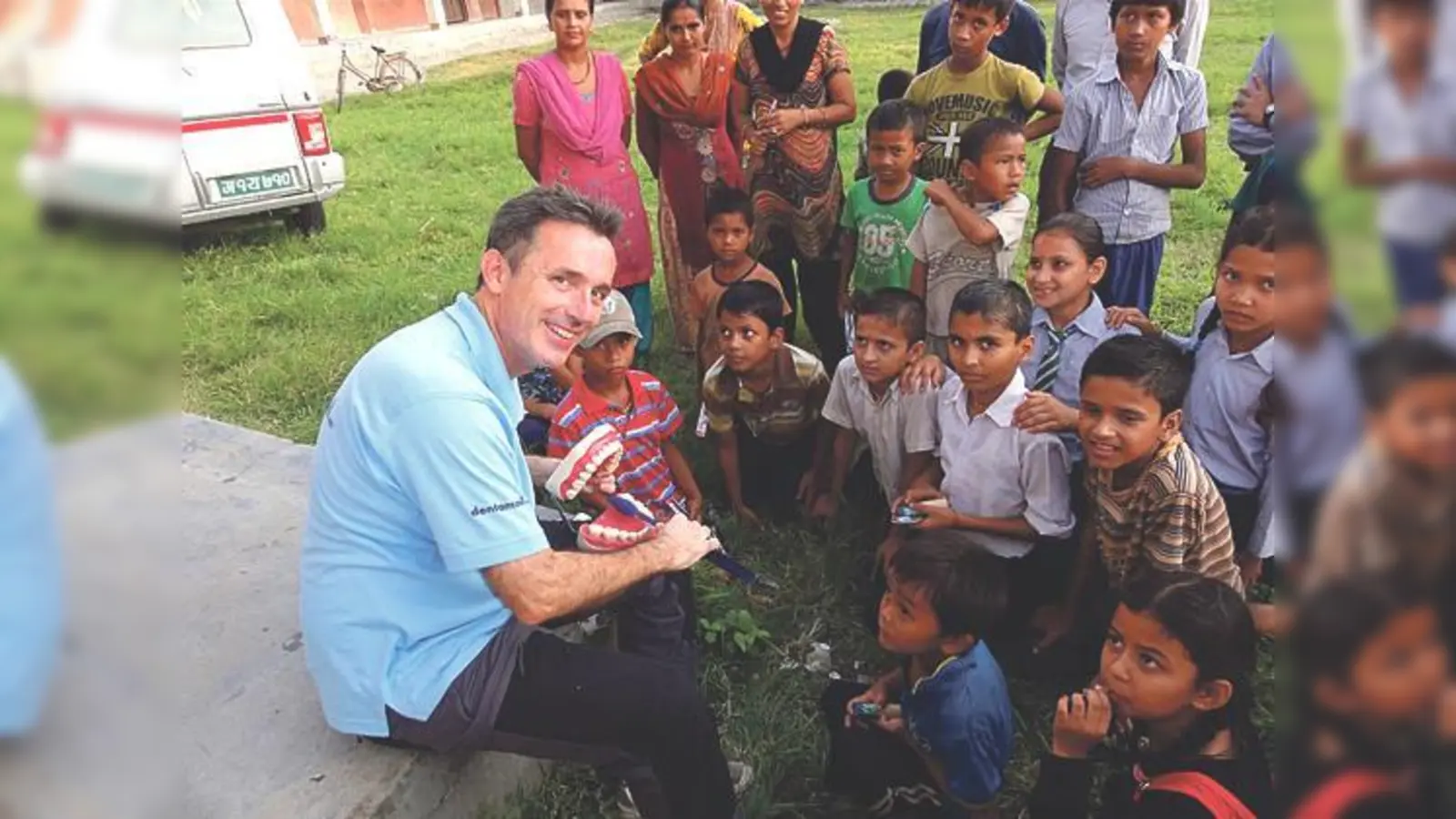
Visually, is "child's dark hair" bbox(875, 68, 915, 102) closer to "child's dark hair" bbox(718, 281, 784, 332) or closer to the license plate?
"child's dark hair" bbox(718, 281, 784, 332)

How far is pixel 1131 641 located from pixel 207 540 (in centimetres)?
224

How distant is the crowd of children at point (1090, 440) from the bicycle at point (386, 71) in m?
11.8

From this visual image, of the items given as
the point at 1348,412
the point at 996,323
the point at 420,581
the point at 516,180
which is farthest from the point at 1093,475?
the point at 516,180

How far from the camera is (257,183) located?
6082 millimetres

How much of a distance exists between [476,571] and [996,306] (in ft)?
4.70

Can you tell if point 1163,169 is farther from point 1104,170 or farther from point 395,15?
point 395,15

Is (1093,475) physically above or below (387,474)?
below

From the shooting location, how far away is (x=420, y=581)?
183 cm

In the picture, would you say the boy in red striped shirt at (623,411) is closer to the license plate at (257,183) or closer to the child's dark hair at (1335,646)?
the child's dark hair at (1335,646)

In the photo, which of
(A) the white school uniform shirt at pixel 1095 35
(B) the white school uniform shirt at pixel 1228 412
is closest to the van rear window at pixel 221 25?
(A) the white school uniform shirt at pixel 1095 35

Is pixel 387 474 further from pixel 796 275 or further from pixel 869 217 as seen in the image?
pixel 796 275

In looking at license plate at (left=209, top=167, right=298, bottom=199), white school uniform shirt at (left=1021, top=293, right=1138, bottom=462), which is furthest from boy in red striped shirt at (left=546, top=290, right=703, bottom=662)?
license plate at (left=209, top=167, right=298, bottom=199)

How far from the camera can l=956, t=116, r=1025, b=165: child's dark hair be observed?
9.90 feet

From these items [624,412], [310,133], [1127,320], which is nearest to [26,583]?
[624,412]
